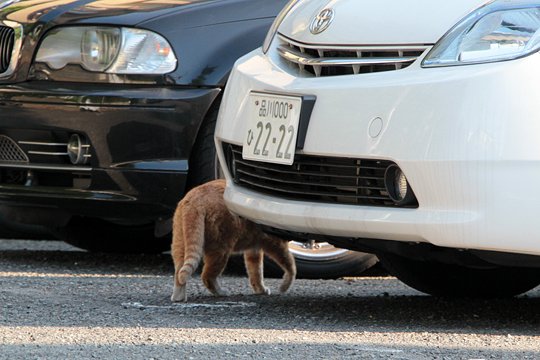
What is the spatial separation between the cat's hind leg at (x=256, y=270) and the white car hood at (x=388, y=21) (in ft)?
4.24

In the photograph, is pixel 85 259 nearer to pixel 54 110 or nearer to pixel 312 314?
pixel 54 110

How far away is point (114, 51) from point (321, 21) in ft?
5.08

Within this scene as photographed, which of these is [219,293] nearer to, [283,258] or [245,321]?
[283,258]

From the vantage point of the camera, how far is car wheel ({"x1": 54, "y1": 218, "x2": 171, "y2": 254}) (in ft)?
23.4

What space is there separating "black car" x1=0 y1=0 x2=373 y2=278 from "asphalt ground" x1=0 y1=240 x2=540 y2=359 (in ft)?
1.49

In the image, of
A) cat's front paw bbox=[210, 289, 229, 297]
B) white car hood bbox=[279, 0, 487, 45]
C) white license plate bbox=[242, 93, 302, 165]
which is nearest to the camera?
white car hood bbox=[279, 0, 487, 45]

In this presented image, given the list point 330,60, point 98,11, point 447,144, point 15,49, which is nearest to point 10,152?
point 15,49

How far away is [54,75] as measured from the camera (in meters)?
6.05

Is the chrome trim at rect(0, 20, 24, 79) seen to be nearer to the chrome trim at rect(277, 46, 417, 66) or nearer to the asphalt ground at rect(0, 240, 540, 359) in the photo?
the asphalt ground at rect(0, 240, 540, 359)

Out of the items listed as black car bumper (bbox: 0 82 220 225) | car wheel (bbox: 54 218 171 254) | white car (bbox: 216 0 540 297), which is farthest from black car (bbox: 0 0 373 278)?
white car (bbox: 216 0 540 297)

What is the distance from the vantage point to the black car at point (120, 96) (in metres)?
5.95

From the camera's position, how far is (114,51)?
601cm

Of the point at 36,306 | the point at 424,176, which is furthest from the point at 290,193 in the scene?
the point at 36,306

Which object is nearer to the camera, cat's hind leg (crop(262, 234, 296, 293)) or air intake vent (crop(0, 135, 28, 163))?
cat's hind leg (crop(262, 234, 296, 293))
